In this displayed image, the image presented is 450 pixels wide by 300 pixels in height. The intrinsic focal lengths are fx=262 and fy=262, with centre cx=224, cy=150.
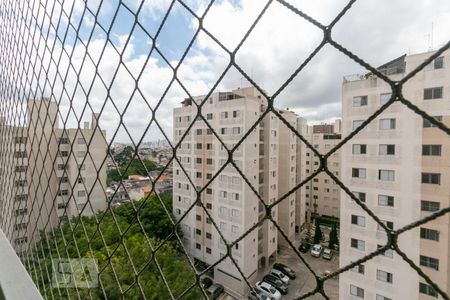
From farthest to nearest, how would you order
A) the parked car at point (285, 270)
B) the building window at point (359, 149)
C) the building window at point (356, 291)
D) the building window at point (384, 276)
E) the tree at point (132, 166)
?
the parked car at point (285, 270) < the building window at point (356, 291) < the building window at point (359, 149) < the building window at point (384, 276) < the tree at point (132, 166)

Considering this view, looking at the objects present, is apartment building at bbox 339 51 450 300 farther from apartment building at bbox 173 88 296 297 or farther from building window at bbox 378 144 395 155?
apartment building at bbox 173 88 296 297

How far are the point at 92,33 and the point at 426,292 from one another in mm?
4079

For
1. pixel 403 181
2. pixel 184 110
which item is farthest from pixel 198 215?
pixel 403 181

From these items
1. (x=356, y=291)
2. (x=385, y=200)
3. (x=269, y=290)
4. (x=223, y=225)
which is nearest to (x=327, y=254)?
(x=269, y=290)

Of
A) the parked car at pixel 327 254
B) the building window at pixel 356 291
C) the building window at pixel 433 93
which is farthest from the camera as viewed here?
the parked car at pixel 327 254

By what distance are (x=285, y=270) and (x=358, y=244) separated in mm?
2971

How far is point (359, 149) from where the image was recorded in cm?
337

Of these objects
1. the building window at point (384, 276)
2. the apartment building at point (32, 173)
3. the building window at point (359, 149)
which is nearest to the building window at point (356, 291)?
the building window at point (384, 276)

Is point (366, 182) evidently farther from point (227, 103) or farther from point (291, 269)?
point (291, 269)

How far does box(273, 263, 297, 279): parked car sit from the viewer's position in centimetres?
595

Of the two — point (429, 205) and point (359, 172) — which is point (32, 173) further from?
point (429, 205)

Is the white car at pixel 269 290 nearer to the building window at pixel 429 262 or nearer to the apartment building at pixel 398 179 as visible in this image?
the apartment building at pixel 398 179

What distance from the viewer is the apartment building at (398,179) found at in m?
2.72

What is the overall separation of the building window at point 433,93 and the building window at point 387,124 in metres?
0.44
